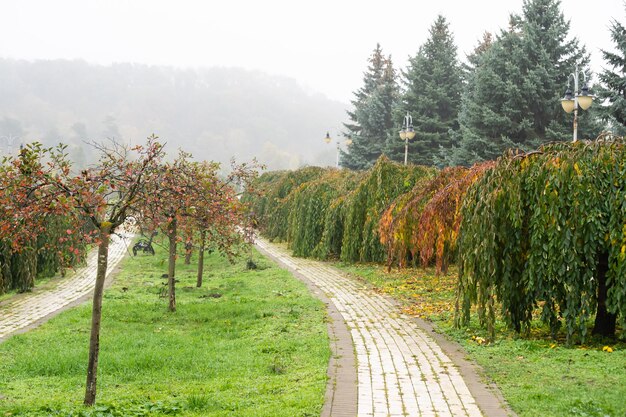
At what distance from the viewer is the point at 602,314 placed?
25.8ft

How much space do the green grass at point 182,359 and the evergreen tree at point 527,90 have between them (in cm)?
1538

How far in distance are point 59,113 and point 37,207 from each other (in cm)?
15659

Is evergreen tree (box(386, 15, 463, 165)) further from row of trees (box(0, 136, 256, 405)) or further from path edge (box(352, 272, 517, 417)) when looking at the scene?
row of trees (box(0, 136, 256, 405))

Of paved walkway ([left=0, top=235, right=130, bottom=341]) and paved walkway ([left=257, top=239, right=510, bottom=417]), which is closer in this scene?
paved walkway ([left=257, top=239, right=510, bottom=417])

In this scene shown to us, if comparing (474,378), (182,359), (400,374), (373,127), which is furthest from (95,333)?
(373,127)

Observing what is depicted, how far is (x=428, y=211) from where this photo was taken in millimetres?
10727

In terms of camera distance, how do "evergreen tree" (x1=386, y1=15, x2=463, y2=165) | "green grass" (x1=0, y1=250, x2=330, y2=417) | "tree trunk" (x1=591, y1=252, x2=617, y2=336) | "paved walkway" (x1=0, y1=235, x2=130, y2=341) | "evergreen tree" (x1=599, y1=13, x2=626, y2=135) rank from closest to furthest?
"green grass" (x1=0, y1=250, x2=330, y2=417) < "tree trunk" (x1=591, y1=252, x2=617, y2=336) < "paved walkway" (x1=0, y1=235, x2=130, y2=341) < "evergreen tree" (x1=599, y1=13, x2=626, y2=135) < "evergreen tree" (x1=386, y1=15, x2=463, y2=165)

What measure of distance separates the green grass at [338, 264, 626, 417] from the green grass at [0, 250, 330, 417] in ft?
6.28

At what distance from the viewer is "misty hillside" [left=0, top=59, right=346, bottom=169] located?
14125 centimetres

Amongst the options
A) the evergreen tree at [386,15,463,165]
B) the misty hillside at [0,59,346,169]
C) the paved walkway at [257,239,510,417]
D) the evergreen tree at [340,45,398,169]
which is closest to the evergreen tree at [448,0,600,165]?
the evergreen tree at [386,15,463,165]

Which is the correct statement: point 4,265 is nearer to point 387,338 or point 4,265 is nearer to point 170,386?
point 170,386

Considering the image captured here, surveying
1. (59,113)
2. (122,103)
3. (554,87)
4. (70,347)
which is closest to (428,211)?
(70,347)

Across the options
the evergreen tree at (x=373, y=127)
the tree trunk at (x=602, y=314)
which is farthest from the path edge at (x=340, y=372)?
the evergreen tree at (x=373, y=127)

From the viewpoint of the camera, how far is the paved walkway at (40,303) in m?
11.0
